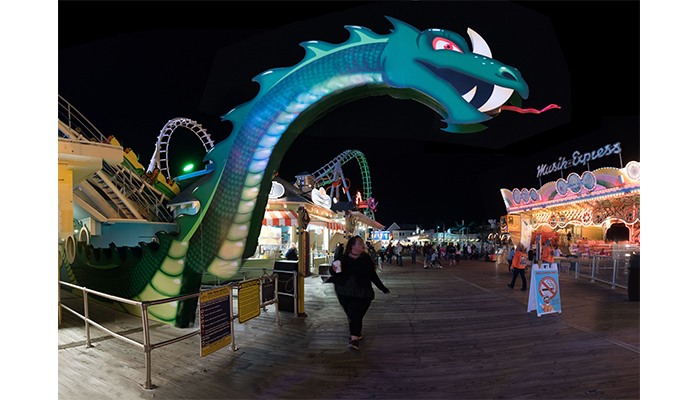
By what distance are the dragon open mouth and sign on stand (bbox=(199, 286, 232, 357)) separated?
4362mm

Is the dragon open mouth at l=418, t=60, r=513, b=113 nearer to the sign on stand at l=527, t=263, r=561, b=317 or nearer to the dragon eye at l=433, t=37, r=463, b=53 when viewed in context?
the dragon eye at l=433, t=37, r=463, b=53

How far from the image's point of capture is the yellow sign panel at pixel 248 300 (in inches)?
190

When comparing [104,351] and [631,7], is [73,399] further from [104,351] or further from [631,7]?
[631,7]

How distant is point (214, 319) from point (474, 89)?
4.86 metres

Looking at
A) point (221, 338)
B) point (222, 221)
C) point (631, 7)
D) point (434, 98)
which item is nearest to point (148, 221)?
point (222, 221)

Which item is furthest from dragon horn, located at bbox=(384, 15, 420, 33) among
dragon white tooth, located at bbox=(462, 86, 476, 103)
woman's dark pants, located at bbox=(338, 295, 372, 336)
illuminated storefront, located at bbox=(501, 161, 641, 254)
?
illuminated storefront, located at bbox=(501, 161, 641, 254)

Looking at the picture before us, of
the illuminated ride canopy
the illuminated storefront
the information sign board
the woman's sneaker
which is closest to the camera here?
the woman's sneaker

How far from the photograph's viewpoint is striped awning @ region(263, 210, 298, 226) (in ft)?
47.5

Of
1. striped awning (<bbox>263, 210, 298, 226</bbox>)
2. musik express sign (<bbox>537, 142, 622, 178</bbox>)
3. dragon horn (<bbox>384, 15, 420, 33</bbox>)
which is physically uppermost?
musik express sign (<bbox>537, 142, 622, 178</bbox>)

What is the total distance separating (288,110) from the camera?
17.6 feet

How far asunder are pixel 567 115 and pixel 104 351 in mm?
7322

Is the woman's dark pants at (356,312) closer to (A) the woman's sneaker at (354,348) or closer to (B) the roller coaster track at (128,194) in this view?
(A) the woman's sneaker at (354,348)

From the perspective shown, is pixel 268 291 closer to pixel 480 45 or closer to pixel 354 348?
pixel 354 348

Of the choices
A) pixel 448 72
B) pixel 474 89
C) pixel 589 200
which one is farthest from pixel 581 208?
pixel 448 72
